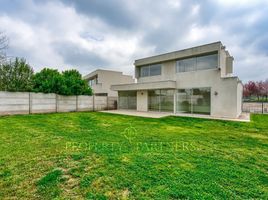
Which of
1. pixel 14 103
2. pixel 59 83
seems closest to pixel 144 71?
pixel 59 83

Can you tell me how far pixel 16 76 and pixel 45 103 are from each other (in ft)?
11.7

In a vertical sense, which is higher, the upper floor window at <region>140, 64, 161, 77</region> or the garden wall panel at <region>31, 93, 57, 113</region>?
the upper floor window at <region>140, 64, 161, 77</region>

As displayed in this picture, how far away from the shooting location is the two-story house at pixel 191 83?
13344 mm

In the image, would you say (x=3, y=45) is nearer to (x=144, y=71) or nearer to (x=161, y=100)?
(x=144, y=71)

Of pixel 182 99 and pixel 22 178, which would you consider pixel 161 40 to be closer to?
pixel 182 99

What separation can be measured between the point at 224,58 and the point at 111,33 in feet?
35.0

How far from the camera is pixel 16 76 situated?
15.1m

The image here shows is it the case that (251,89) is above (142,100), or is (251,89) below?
above

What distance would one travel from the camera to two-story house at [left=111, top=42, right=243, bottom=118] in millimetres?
13344

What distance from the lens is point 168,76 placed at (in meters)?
17.1

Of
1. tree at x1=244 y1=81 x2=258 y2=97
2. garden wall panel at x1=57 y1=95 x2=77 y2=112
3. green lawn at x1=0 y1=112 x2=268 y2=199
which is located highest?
tree at x1=244 y1=81 x2=258 y2=97

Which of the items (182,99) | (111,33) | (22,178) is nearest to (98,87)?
(111,33)

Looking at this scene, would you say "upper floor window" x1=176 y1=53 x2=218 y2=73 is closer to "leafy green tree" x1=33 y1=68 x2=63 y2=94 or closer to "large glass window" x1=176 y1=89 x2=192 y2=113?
"large glass window" x1=176 y1=89 x2=192 y2=113

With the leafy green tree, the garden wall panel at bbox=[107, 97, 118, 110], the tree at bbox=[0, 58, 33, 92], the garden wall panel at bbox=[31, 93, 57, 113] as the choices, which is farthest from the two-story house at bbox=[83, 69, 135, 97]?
the tree at bbox=[0, 58, 33, 92]
